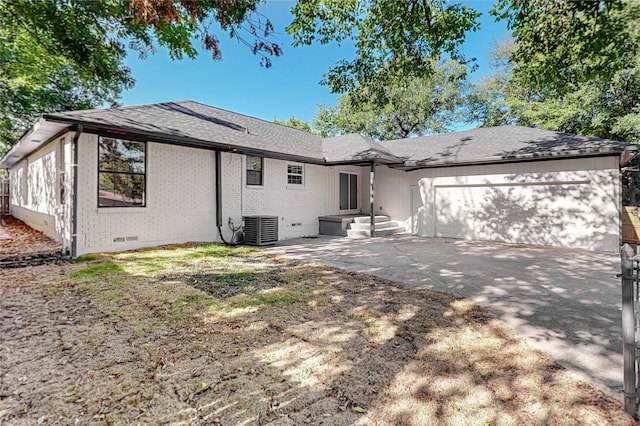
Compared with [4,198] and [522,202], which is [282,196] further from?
[4,198]

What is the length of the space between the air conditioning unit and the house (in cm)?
52

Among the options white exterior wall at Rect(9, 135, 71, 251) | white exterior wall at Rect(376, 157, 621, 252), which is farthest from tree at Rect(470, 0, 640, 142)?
white exterior wall at Rect(9, 135, 71, 251)

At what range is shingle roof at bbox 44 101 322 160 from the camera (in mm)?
7258

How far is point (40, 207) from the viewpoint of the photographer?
10727mm

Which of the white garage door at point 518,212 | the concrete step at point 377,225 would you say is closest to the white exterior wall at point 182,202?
the concrete step at point 377,225

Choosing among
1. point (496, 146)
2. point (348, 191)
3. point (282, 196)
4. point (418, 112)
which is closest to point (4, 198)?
point (282, 196)

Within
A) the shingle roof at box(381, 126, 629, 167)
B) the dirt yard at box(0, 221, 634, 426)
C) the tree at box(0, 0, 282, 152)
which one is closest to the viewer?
the dirt yard at box(0, 221, 634, 426)

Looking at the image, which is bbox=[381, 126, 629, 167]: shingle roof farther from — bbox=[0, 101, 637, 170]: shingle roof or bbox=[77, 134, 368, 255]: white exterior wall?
bbox=[77, 134, 368, 255]: white exterior wall

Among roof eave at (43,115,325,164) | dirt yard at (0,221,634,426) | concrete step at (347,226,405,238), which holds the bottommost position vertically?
dirt yard at (0,221,634,426)

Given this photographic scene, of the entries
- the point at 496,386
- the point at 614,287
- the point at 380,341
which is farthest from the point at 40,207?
the point at 614,287

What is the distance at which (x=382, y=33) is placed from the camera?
6848 mm

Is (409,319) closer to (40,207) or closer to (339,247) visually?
(339,247)

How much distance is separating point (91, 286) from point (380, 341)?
4.48 metres

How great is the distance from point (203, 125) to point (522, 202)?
10.7 m
